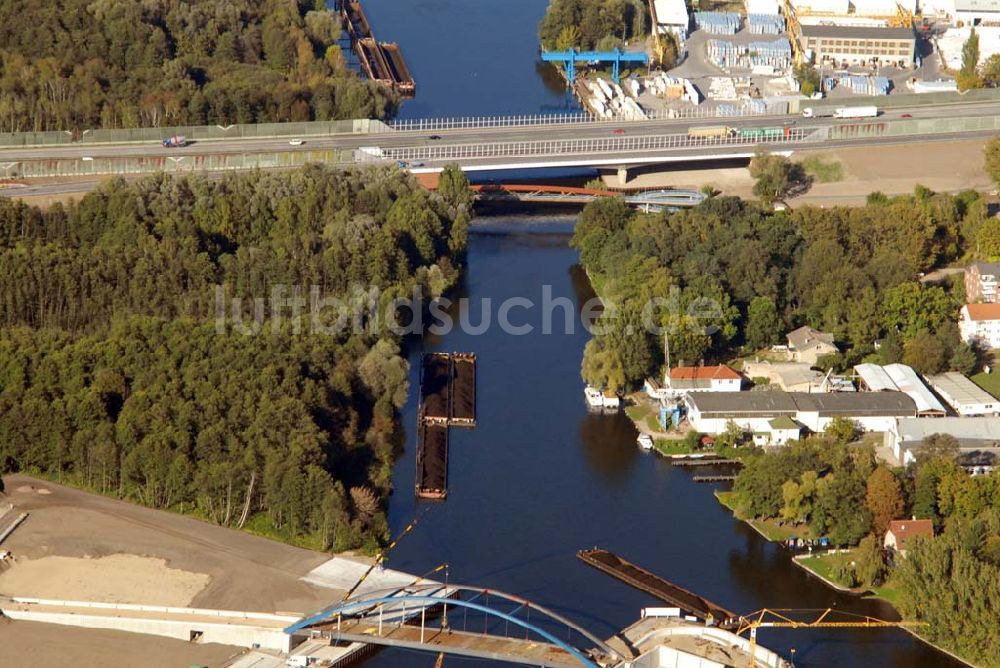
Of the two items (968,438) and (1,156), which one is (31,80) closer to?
(1,156)

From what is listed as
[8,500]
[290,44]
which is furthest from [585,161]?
[8,500]

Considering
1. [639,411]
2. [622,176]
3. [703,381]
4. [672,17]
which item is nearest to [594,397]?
[639,411]

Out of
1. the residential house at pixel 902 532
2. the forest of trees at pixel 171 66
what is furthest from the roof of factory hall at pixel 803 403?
the forest of trees at pixel 171 66

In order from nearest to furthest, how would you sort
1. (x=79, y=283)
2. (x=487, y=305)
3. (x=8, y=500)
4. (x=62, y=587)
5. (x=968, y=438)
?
(x=62, y=587) → (x=8, y=500) → (x=968, y=438) → (x=79, y=283) → (x=487, y=305)

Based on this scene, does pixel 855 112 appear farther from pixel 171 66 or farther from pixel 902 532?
pixel 902 532

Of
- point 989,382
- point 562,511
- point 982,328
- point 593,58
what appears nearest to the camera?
point 562,511
